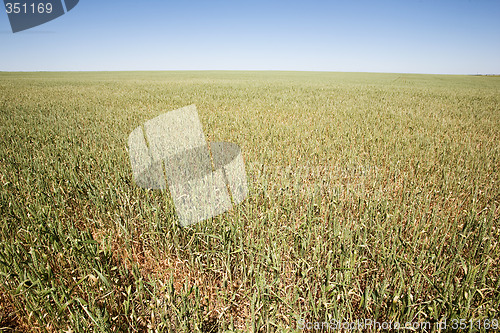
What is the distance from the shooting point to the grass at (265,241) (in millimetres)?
1396

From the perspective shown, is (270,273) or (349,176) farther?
(349,176)

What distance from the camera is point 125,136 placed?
511 centimetres

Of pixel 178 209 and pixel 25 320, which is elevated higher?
pixel 178 209

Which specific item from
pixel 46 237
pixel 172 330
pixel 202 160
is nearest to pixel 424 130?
pixel 202 160

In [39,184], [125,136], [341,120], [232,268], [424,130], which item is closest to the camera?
[232,268]

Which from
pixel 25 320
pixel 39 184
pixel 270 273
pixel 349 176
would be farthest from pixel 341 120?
pixel 25 320

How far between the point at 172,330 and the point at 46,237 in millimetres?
1277

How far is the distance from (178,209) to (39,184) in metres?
1.64

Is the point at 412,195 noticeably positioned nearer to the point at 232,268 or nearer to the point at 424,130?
the point at 232,268

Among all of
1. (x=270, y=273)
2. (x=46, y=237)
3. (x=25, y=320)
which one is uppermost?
(x=46, y=237)

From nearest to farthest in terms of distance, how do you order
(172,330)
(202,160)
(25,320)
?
(172,330), (25,320), (202,160)

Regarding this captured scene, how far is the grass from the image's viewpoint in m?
1.40

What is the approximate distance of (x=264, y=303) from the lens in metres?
1.35

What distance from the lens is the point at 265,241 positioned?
2078 millimetres
